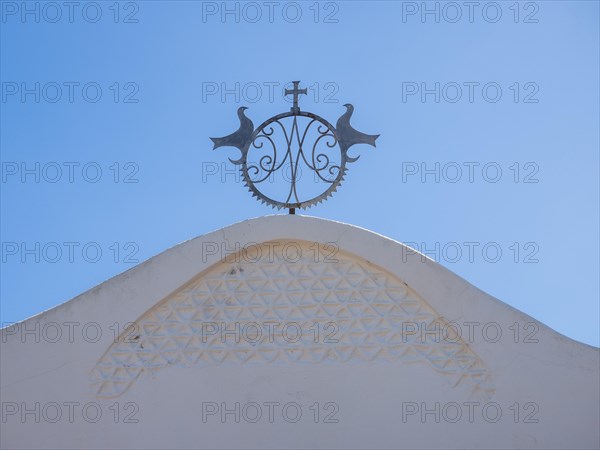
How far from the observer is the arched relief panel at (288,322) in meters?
8.22

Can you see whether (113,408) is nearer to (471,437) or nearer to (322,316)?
(322,316)

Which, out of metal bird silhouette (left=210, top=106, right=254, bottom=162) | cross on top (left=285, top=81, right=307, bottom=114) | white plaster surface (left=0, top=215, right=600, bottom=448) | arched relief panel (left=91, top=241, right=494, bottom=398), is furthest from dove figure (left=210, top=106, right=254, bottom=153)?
arched relief panel (left=91, top=241, right=494, bottom=398)

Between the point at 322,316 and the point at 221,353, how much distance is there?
0.78 meters

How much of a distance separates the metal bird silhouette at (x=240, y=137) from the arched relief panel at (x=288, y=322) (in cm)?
82

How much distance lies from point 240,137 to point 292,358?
1725 millimetres

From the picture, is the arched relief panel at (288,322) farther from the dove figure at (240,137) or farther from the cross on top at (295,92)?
the cross on top at (295,92)

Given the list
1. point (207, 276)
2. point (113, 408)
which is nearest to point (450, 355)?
point (207, 276)

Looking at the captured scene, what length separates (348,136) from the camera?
8578 millimetres

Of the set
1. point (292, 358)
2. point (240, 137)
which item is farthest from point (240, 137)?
point (292, 358)

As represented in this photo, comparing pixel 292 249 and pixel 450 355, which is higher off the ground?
pixel 292 249

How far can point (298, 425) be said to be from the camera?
8.09 m

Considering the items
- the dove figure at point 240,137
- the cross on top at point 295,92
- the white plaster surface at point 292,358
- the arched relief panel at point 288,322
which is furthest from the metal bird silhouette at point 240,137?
the arched relief panel at point 288,322

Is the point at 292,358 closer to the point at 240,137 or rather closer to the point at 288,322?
the point at 288,322

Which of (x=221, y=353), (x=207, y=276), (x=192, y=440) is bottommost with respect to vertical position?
(x=192, y=440)
